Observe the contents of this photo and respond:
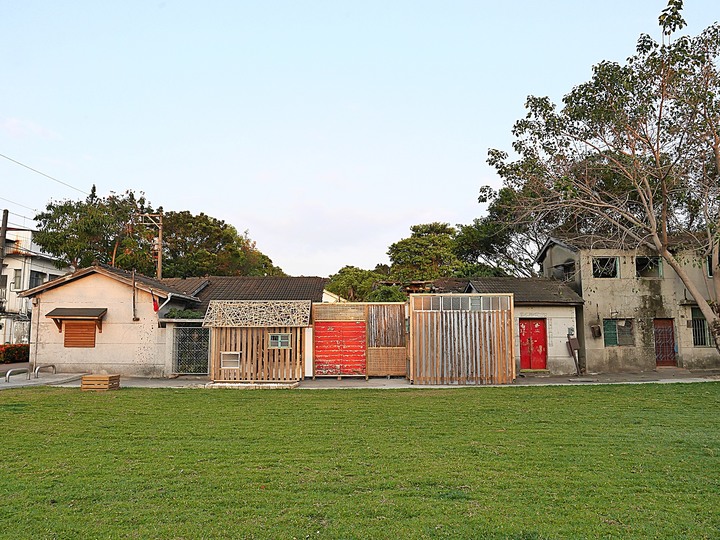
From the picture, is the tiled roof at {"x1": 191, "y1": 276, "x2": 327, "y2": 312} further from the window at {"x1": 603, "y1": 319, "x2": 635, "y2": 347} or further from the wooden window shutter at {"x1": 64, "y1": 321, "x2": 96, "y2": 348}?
the window at {"x1": 603, "y1": 319, "x2": 635, "y2": 347}

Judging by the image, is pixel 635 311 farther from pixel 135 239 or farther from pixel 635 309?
pixel 135 239

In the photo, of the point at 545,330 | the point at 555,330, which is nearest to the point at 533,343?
the point at 545,330

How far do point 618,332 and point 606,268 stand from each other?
264cm

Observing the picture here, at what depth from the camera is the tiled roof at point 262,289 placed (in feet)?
80.0

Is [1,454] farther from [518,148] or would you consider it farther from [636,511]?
[518,148]

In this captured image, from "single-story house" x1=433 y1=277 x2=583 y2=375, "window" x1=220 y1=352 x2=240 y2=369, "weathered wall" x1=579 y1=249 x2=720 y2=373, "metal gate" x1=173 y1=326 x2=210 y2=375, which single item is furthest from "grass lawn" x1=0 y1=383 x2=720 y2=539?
"weathered wall" x1=579 y1=249 x2=720 y2=373

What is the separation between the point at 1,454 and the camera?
8086mm

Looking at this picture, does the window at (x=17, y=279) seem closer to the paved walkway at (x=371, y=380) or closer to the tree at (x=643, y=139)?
the paved walkway at (x=371, y=380)

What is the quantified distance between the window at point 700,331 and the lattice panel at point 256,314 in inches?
610

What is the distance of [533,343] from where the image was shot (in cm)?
2175

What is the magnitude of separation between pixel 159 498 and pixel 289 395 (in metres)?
9.23

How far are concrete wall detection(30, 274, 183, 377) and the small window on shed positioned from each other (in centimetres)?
1886

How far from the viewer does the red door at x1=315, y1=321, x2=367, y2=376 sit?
66.6 feet

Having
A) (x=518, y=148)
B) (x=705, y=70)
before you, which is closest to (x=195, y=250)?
(x=518, y=148)
